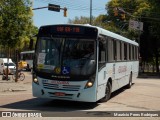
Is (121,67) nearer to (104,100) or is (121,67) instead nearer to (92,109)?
(104,100)

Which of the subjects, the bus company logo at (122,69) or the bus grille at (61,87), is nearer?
the bus grille at (61,87)

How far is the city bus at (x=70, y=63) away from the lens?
13.5m

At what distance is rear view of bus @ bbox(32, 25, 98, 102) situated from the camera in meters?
Result: 13.5

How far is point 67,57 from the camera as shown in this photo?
1374 cm

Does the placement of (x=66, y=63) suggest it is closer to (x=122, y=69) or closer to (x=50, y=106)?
(x=50, y=106)

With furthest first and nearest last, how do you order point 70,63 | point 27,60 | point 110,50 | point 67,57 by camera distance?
point 27,60, point 110,50, point 67,57, point 70,63

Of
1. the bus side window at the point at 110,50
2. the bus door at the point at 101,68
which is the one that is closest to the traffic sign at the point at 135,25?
the bus side window at the point at 110,50

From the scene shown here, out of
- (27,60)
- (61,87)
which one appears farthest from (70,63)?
(27,60)

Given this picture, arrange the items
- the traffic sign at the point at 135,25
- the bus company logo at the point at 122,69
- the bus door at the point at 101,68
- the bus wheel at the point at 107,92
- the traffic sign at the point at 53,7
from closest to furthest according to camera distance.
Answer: the bus door at the point at 101,68, the bus wheel at the point at 107,92, the bus company logo at the point at 122,69, the traffic sign at the point at 53,7, the traffic sign at the point at 135,25

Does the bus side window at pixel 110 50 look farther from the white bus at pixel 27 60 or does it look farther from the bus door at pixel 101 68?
the white bus at pixel 27 60

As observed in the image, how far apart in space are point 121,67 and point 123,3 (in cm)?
5538

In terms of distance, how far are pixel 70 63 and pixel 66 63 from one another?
0.15 meters

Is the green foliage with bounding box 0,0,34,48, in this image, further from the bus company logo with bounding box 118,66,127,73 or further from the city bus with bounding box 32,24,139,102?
the city bus with bounding box 32,24,139,102

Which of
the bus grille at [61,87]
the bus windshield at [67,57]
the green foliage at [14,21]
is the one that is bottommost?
the bus grille at [61,87]
